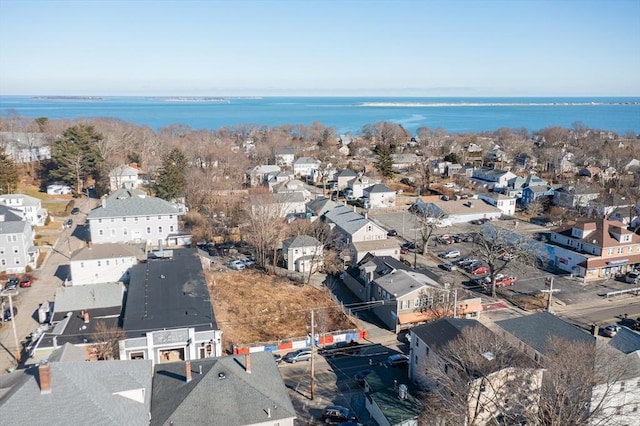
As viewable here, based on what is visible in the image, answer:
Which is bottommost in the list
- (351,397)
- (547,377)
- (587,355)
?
(351,397)

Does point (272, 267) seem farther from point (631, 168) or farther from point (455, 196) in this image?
point (631, 168)

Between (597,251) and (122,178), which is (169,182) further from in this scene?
(597,251)

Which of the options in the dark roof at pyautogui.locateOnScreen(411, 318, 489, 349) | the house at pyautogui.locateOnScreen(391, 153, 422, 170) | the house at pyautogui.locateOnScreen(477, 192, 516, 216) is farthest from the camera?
the house at pyautogui.locateOnScreen(391, 153, 422, 170)

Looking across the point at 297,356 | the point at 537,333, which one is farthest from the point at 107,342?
the point at 537,333

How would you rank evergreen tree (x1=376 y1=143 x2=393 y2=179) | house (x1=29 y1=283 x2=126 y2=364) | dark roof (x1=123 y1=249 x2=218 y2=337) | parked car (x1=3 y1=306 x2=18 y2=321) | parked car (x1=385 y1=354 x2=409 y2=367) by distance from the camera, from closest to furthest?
1. house (x1=29 y1=283 x2=126 y2=364)
2. parked car (x1=385 y1=354 x2=409 y2=367)
3. dark roof (x1=123 y1=249 x2=218 y2=337)
4. parked car (x1=3 y1=306 x2=18 y2=321)
5. evergreen tree (x1=376 y1=143 x2=393 y2=179)

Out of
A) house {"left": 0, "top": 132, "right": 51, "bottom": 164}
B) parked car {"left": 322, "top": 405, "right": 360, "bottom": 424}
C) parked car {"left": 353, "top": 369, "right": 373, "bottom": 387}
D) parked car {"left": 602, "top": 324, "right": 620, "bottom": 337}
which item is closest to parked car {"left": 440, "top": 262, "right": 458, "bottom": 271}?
parked car {"left": 602, "top": 324, "right": 620, "bottom": 337}

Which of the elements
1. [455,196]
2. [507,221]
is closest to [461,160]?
[455,196]

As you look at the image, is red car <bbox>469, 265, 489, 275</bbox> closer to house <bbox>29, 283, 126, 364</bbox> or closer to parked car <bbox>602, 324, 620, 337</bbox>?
parked car <bbox>602, 324, 620, 337</bbox>
